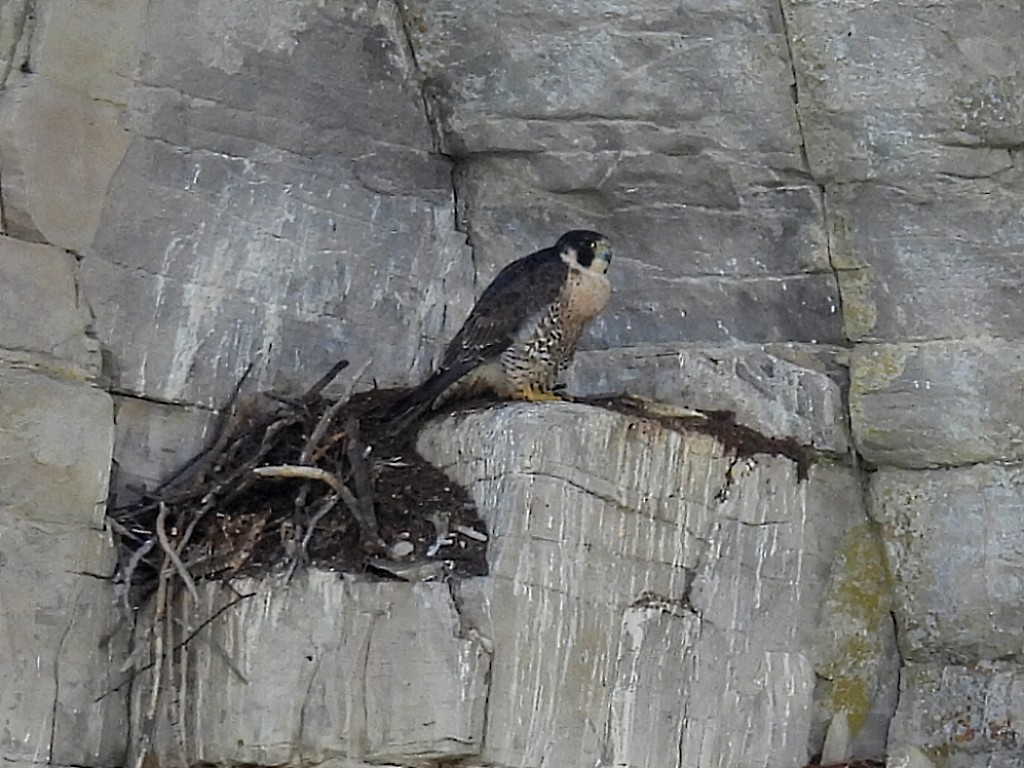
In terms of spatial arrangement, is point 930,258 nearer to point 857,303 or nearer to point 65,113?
point 857,303

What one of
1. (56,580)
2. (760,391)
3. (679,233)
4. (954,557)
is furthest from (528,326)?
(56,580)

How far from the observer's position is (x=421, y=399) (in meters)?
5.53

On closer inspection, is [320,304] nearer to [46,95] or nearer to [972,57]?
[46,95]

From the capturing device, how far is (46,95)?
5.19 meters

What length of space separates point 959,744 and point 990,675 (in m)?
0.21

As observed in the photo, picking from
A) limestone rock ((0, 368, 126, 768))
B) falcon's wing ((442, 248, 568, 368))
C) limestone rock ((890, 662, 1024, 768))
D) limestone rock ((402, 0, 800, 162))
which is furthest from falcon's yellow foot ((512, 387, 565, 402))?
limestone rock ((890, 662, 1024, 768))

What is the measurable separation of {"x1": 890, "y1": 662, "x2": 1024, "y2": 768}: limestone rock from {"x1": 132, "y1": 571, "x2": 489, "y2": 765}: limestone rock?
1.46 m

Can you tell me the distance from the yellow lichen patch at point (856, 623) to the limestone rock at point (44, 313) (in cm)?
213

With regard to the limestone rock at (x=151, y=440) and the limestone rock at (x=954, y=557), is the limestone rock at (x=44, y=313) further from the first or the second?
the limestone rock at (x=954, y=557)

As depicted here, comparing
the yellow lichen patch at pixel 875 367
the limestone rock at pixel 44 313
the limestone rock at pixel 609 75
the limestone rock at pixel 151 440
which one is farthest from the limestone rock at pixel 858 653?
the limestone rock at pixel 44 313

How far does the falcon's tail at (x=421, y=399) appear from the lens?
550cm

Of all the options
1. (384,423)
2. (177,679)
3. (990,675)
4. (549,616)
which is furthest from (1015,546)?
(177,679)

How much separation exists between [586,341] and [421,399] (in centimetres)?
71

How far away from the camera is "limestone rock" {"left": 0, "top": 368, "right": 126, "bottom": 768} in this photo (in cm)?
496
